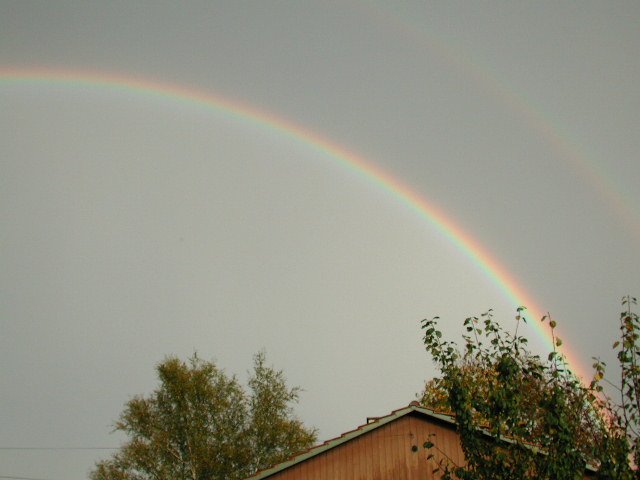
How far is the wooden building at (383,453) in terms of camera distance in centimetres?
1891

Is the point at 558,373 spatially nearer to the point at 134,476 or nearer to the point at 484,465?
the point at 484,465

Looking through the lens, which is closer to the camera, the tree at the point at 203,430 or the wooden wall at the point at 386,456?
the wooden wall at the point at 386,456

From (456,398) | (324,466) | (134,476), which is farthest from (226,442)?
(456,398)

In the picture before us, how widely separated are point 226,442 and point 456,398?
3890 centimetres

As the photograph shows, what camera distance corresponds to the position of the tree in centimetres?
4441

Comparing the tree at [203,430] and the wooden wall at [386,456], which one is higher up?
the tree at [203,430]

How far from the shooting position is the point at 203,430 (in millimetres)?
45844

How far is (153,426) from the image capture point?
4597cm

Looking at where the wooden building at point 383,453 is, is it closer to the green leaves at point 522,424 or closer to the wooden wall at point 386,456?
the wooden wall at point 386,456

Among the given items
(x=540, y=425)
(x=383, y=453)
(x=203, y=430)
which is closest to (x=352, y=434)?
(x=383, y=453)

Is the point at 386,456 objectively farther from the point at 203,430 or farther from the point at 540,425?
the point at 203,430

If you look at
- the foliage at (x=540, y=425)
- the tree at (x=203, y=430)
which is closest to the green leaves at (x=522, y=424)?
the foliage at (x=540, y=425)

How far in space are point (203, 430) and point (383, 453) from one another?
97.3ft

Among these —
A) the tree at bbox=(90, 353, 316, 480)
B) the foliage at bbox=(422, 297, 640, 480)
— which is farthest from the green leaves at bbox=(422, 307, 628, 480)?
the tree at bbox=(90, 353, 316, 480)
